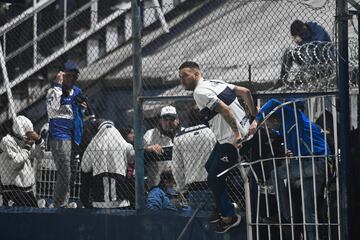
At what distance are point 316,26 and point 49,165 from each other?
358cm

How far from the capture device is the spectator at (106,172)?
33.8ft

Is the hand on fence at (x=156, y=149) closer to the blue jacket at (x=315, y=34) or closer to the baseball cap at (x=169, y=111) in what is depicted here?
the baseball cap at (x=169, y=111)

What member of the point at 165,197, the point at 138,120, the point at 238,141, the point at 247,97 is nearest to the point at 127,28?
the point at 138,120

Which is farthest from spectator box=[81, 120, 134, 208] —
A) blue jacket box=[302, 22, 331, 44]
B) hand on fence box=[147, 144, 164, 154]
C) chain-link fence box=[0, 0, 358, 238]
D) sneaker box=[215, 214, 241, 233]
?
blue jacket box=[302, 22, 331, 44]

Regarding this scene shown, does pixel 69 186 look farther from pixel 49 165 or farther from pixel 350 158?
pixel 350 158

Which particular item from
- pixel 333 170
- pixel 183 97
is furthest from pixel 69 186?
pixel 333 170

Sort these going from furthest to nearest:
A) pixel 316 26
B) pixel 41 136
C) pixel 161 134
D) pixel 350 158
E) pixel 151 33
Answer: pixel 151 33, pixel 41 136, pixel 161 134, pixel 316 26, pixel 350 158

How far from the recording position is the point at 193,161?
381 inches

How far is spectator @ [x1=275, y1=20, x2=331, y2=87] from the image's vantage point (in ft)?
29.9

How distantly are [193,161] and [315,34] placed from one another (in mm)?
1806

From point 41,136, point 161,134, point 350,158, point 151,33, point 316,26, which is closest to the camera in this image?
point 350,158

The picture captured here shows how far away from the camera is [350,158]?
8539 millimetres

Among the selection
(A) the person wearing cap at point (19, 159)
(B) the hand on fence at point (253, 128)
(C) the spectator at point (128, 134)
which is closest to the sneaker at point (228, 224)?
(B) the hand on fence at point (253, 128)

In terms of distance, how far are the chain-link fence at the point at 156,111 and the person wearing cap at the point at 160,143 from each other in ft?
0.04
